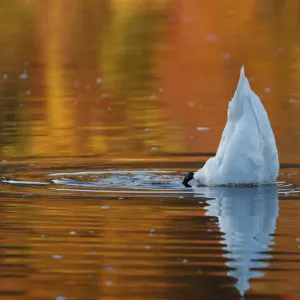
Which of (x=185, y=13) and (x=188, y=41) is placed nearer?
(x=188, y=41)

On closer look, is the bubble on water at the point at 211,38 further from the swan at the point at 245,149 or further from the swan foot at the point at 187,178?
the swan at the point at 245,149

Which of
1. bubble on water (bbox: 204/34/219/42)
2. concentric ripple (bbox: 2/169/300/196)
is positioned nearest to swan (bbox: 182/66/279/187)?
concentric ripple (bbox: 2/169/300/196)

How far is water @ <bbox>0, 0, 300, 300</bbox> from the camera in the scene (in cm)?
865

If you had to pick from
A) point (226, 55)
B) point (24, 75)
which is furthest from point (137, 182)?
point (226, 55)

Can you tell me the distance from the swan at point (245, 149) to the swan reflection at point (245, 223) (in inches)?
4.4

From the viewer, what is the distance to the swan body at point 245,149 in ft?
38.8

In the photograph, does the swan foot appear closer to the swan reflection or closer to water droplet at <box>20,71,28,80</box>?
the swan reflection

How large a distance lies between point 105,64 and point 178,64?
5.41 feet

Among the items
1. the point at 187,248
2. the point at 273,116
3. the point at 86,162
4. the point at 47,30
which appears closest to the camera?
the point at 187,248

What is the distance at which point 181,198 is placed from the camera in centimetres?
1160

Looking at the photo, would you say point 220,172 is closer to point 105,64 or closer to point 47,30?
point 105,64

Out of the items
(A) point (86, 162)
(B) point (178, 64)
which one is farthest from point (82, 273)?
(B) point (178, 64)

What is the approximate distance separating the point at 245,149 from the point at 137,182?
3.95ft

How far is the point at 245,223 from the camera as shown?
34.4ft
